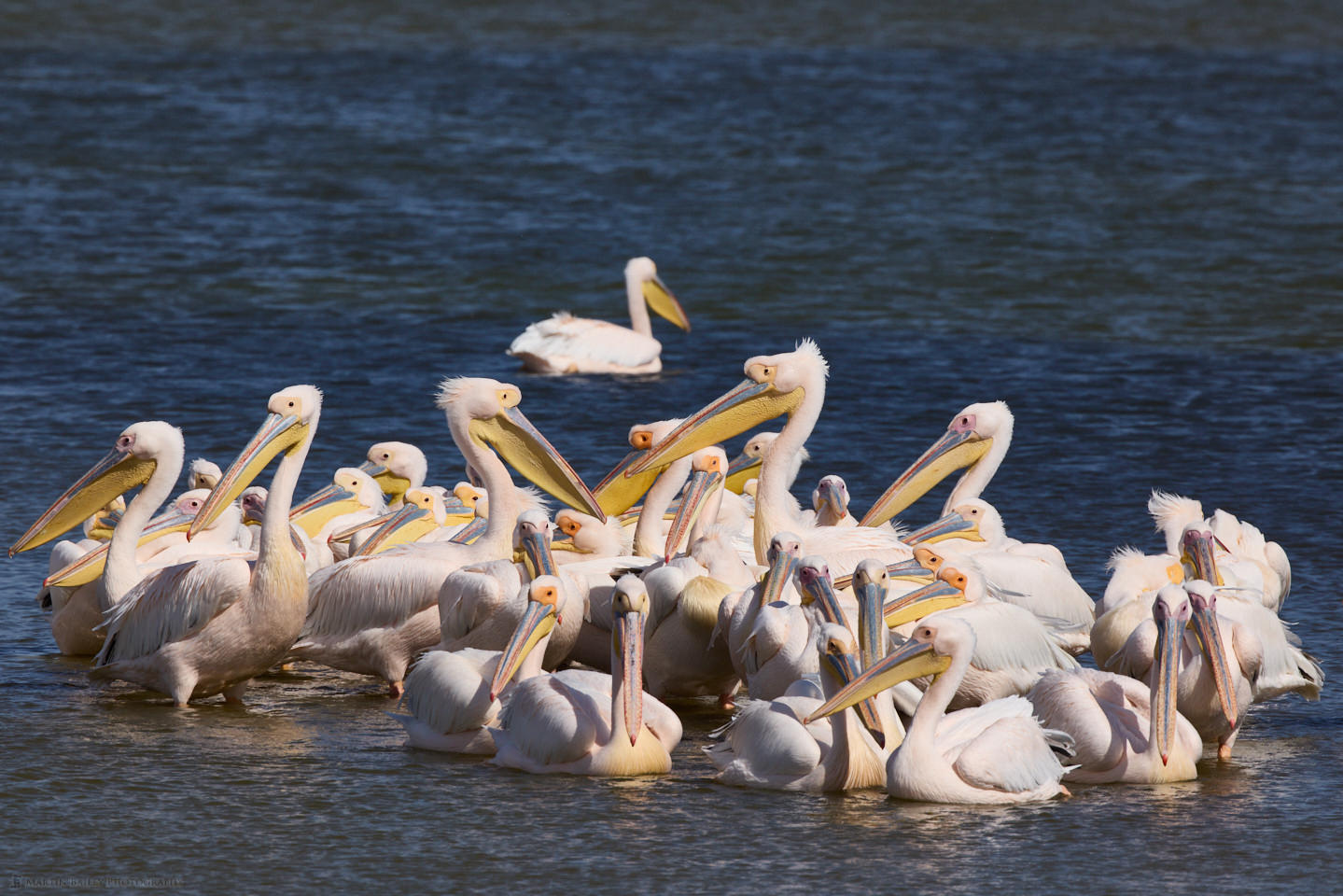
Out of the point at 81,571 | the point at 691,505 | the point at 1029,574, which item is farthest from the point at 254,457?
the point at 1029,574

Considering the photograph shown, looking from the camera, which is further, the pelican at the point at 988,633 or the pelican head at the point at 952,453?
the pelican head at the point at 952,453

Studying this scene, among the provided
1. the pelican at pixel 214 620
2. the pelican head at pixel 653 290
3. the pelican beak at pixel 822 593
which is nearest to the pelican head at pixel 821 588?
the pelican beak at pixel 822 593

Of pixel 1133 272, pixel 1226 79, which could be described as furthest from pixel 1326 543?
pixel 1226 79

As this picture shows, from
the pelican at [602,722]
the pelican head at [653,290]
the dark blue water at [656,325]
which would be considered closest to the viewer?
the dark blue water at [656,325]

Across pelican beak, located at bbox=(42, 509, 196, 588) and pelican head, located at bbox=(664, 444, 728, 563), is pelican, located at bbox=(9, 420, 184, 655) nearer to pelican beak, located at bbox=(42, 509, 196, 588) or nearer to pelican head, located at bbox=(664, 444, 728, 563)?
pelican beak, located at bbox=(42, 509, 196, 588)

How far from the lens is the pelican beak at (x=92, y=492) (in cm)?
654

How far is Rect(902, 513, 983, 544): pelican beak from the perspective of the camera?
672 centimetres

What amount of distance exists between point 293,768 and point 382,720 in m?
0.60

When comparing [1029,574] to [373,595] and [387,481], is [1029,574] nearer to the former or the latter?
[373,595]

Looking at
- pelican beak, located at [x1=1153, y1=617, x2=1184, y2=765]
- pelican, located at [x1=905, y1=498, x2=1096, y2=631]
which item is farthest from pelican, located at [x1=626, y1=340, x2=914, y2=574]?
pelican beak, located at [x1=1153, y1=617, x2=1184, y2=765]

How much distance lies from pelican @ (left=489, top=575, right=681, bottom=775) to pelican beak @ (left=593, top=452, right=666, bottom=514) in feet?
Result: 5.69

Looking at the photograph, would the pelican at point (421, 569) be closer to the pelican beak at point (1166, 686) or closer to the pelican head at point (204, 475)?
the pelican head at point (204, 475)

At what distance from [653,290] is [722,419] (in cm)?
498

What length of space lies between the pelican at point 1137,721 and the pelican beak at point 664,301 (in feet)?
22.1
